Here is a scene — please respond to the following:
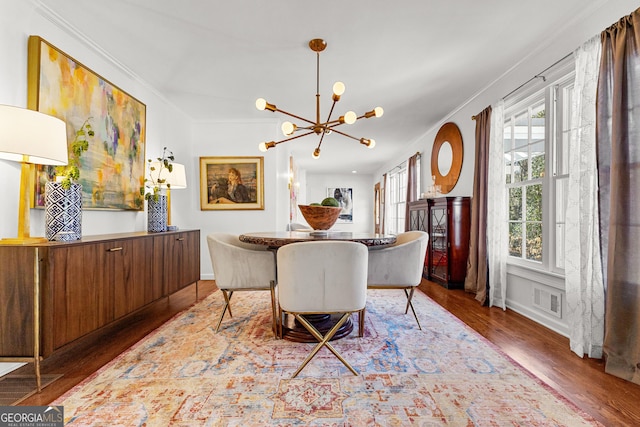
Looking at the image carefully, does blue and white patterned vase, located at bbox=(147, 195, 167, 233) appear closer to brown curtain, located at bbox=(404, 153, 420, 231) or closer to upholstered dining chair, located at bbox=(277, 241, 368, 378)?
upholstered dining chair, located at bbox=(277, 241, 368, 378)

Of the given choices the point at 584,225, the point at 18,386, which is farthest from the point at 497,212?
the point at 18,386

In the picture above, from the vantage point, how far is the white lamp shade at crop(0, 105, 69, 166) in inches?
65.7

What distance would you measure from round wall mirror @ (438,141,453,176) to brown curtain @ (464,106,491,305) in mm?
1067

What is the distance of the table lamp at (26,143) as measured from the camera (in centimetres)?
167

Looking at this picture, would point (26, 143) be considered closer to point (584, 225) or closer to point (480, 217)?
point (584, 225)

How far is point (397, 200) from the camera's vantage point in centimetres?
828

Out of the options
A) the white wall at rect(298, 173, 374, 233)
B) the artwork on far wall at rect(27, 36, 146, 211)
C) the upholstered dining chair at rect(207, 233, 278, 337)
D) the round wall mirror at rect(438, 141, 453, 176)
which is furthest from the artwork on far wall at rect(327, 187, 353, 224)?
the upholstered dining chair at rect(207, 233, 278, 337)

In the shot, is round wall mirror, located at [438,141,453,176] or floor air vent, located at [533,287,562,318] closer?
floor air vent, located at [533,287,562,318]

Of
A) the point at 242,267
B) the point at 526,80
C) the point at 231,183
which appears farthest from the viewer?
the point at 231,183

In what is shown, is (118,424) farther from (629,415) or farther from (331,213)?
(629,415)

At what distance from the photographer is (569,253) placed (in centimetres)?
238

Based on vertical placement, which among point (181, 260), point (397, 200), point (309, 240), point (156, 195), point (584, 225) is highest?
point (397, 200)

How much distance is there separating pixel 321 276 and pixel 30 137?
176 centimetres

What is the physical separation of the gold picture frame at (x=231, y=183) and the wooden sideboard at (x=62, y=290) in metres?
2.36
